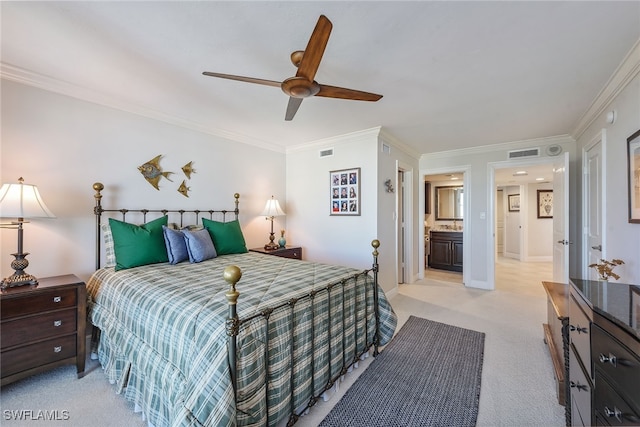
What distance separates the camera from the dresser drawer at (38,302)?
1770mm

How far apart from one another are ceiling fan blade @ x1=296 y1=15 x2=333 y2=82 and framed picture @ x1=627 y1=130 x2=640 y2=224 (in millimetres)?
2319

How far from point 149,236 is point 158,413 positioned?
1.60m

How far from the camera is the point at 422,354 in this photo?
2.36 meters

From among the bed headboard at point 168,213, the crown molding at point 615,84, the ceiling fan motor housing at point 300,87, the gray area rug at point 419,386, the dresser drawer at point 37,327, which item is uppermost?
the crown molding at point 615,84

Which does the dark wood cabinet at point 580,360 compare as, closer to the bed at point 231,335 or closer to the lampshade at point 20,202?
the bed at point 231,335

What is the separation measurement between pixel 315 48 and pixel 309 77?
0.20 meters

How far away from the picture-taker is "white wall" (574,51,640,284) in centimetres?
195

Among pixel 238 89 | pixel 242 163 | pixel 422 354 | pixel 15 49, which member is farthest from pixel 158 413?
pixel 242 163

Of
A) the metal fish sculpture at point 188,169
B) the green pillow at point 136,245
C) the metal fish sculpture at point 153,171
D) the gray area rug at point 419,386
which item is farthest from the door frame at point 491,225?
the metal fish sculpture at point 153,171

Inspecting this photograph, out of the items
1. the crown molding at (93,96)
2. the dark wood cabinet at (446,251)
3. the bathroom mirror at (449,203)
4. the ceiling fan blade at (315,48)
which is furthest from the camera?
the bathroom mirror at (449,203)

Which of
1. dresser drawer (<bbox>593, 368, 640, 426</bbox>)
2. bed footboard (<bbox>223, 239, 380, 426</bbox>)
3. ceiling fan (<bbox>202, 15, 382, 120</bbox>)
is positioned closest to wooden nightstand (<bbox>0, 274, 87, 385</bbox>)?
bed footboard (<bbox>223, 239, 380, 426</bbox>)

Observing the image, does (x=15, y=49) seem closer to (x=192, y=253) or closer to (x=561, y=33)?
(x=192, y=253)

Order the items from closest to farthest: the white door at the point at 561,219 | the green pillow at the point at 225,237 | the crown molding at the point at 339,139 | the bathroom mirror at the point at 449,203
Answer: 1. the green pillow at the point at 225,237
2. the white door at the point at 561,219
3. the crown molding at the point at 339,139
4. the bathroom mirror at the point at 449,203

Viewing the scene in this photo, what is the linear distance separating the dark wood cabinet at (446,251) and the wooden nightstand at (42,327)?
593 cm
